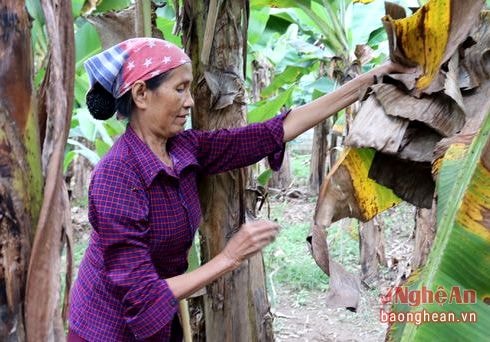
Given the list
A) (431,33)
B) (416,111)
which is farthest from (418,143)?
(431,33)

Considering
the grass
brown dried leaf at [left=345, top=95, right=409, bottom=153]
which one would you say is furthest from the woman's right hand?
the grass

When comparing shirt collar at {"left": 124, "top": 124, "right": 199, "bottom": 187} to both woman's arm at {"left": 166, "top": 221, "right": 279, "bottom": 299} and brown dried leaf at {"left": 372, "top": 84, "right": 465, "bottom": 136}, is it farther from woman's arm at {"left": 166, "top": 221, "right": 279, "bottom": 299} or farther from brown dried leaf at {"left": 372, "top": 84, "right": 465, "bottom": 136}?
Result: brown dried leaf at {"left": 372, "top": 84, "right": 465, "bottom": 136}

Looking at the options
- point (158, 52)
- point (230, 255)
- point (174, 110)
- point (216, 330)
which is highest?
point (158, 52)

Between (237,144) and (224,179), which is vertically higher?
(237,144)

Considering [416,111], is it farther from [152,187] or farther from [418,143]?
[152,187]

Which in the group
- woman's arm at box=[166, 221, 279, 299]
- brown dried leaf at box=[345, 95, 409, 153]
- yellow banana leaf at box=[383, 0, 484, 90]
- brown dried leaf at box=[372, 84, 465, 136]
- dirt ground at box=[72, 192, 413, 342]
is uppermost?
yellow banana leaf at box=[383, 0, 484, 90]

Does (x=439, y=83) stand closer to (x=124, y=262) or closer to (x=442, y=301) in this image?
(x=442, y=301)

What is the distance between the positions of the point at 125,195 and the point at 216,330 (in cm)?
50

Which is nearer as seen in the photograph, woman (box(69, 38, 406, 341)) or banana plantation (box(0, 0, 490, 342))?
banana plantation (box(0, 0, 490, 342))

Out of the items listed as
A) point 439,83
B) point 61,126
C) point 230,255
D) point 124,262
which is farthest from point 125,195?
point 439,83

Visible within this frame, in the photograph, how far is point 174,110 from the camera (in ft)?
3.63

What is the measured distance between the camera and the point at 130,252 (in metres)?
1.01

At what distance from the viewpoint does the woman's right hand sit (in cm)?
105

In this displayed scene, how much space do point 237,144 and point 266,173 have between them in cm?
47
